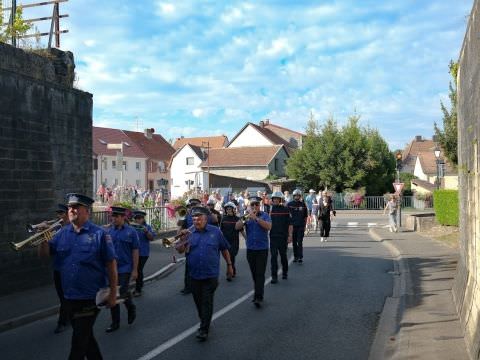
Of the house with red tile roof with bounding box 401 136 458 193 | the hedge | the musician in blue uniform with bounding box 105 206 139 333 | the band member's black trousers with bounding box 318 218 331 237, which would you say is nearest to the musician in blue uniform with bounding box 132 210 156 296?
the musician in blue uniform with bounding box 105 206 139 333

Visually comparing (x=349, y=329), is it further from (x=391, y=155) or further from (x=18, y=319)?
(x=391, y=155)

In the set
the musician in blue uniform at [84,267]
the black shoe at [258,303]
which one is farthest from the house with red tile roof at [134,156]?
the musician in blue uniform at [84,267]

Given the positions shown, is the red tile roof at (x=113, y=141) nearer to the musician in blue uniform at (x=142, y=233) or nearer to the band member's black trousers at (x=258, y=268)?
the musician in blue uniform at (x=142, y=233)

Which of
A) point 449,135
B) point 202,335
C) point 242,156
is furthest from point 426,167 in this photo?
point 202,335

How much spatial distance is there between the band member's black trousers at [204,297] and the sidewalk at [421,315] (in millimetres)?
2074

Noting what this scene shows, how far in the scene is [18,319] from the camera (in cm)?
832

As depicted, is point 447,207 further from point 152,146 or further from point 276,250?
point 152,146

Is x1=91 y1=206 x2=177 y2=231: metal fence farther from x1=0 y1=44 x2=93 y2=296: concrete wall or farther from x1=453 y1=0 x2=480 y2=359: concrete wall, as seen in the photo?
x1=453 y1=0 x2=480 y2=359: concrete wall

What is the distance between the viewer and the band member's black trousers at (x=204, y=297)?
713 centimetres

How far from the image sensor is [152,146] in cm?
8006

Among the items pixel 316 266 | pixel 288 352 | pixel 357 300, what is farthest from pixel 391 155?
pixel 288 352

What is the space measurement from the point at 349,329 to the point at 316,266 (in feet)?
20.6

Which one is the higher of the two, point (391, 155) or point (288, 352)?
point (391, 155)

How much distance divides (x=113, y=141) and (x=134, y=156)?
3251 mm
